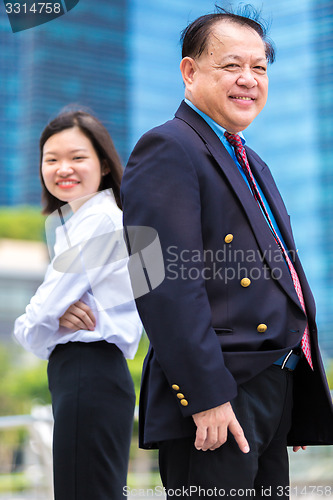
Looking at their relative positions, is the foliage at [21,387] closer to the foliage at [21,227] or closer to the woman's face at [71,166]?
the foliage at [21,227]

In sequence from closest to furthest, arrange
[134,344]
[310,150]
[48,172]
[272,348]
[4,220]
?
[272,348], [134,344], [48,172], [4,220], [310,150]

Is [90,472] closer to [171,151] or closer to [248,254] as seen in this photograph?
[248,254]

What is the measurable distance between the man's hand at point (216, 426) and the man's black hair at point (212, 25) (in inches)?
31.1

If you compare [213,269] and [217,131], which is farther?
[217,131]

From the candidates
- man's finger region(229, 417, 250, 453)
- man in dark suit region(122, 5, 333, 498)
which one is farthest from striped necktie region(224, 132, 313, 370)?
man's finger region(229, 417, 250, 453)

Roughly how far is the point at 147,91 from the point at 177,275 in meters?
63.2

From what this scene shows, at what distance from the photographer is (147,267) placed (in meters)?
1.35

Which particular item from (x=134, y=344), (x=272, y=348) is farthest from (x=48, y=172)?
(x=272, y=348)

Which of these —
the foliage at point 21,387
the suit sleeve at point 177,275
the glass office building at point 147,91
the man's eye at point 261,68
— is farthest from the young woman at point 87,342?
the glass office building at point 147,91

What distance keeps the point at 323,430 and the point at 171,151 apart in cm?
70

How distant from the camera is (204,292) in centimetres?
130

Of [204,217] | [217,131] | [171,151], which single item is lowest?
[204,217]

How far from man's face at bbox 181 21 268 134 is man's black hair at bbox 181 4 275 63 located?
0.7 inches

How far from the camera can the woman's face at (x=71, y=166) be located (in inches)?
80.0
